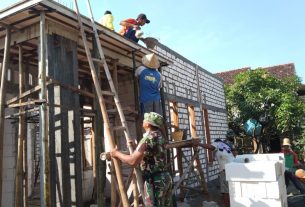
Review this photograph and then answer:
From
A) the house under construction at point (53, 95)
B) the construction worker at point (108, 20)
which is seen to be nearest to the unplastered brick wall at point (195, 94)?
the construction worker at point (108, 20)

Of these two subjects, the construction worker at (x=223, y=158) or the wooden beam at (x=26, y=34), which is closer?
the wooden beam at (x=26, y=34)

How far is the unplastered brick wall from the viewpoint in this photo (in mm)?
10859

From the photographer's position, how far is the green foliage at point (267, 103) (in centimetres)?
1680

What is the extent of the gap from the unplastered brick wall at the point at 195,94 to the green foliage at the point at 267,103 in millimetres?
2215

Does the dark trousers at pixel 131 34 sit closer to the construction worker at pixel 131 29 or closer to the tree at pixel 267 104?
the construction worker at pixel 131 29

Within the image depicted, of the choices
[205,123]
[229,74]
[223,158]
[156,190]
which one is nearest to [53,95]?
[156,190]

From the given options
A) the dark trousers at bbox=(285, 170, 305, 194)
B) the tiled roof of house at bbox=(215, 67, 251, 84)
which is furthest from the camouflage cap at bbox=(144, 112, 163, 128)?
the tiled roof of house at bbox=(215, 67, 251, 84)

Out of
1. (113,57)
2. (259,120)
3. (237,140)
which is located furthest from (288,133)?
(113,57)

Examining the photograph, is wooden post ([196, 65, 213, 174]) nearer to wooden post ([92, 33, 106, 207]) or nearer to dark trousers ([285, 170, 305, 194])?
dark trousers ([285, 170, 305, 194])

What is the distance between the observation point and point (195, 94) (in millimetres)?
12859

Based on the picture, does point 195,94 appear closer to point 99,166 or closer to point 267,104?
point 267,104

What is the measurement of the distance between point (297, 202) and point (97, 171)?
3.71 metres

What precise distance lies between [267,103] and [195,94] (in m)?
6.41

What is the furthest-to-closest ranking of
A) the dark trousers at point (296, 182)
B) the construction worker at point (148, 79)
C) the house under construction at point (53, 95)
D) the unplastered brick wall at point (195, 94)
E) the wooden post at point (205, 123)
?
the wooden post at point (205, 123), the unplastered brick wall at point (195, 94), the dark trousers at point (296, 182), the construction worker at point (148, 79), the house under construction at point (53, 95)
